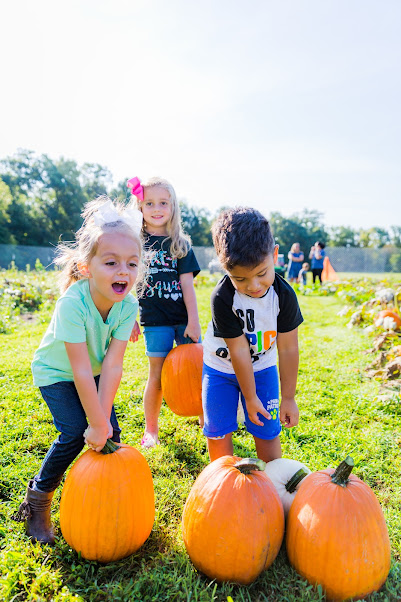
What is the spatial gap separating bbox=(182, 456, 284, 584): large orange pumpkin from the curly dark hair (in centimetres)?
90

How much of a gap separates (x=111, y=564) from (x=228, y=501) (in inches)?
25.1

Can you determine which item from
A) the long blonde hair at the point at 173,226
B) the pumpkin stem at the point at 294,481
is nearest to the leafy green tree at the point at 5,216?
the long blonde hair at the point at 173,226

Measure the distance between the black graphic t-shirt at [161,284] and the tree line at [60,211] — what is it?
43.2 m

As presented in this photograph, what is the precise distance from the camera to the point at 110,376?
222cm

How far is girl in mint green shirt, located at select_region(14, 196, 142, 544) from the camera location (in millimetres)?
2062

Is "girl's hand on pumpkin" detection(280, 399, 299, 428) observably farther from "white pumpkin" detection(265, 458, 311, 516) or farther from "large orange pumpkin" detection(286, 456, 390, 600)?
"large orange pumpkin" detection(286, 456, 390, 600)

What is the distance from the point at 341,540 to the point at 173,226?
226 centimetres

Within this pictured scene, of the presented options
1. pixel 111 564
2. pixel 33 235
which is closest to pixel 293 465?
pixel 111 564

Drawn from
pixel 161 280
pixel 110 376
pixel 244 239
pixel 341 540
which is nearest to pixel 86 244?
pixel 110 376

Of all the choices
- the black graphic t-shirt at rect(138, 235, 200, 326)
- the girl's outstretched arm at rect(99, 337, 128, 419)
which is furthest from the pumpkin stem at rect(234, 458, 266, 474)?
the black graphic t-shirt at rect(138, 235, 200, 326)

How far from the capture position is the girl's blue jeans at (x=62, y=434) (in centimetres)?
212

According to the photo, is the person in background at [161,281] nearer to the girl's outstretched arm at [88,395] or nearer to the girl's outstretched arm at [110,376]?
the girl's outstretched arm at [110,376]

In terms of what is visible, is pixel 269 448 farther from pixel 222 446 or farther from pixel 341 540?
pixel 341 540

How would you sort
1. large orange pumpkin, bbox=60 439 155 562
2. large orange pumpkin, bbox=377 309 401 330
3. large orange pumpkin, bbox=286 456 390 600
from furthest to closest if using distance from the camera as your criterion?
1. large orange pumpkin, bbox=377 309 401 330
2. large orange pumpkin, bbox=60 439 155 562
3. large orange pumpkin, bbox=286 456 390 600
